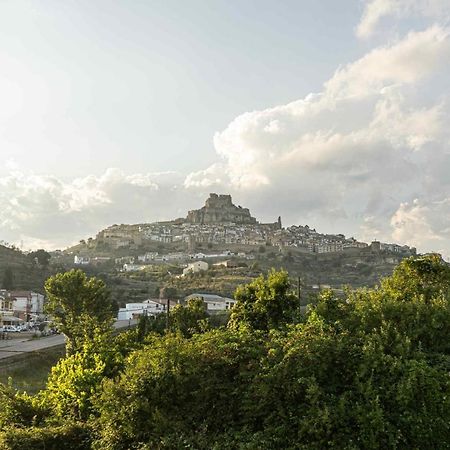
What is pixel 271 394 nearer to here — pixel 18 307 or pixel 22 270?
pixel 18 307

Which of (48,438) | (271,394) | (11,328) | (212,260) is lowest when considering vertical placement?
(48,438)

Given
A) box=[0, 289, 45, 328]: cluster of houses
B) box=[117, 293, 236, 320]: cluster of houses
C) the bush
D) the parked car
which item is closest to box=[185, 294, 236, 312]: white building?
box=[117, 293, 236, 320]: cluster of houses

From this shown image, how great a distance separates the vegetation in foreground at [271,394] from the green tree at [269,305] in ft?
10.7

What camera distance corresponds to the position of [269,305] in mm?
15375

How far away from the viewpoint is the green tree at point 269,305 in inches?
598

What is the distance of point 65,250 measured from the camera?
193000mm

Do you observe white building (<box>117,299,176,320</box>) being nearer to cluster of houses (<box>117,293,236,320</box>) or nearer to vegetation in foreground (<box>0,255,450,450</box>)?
cluster of houses (<box>117,293,236,320</box>)

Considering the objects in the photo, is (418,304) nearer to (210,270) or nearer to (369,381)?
(369,381)

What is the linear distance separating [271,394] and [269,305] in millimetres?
6044

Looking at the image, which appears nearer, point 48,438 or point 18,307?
point 48,438

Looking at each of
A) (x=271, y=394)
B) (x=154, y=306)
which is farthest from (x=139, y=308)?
(x=271, y=394)

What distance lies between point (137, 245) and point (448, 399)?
173m

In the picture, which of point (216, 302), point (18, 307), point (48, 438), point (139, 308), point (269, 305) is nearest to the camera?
point (48, 438)

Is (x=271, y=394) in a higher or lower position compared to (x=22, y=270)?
lower
